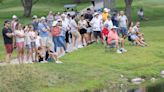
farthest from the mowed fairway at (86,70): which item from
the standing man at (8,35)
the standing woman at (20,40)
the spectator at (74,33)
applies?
the standing man at (8,35)

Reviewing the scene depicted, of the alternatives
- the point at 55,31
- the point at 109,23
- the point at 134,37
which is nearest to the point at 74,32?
the point at 109,23

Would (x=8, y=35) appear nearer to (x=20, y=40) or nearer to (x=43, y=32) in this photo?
(x=20, y=40)

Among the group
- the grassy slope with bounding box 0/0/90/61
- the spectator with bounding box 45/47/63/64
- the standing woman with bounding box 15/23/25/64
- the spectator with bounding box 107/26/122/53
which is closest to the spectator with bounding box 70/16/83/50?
the spectator with bounding box 107/26/122/53

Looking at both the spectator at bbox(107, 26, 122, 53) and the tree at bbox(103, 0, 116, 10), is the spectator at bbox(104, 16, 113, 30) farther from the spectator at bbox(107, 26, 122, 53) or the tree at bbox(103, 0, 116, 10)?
the tree at bbox(103, 0, 116, 10)

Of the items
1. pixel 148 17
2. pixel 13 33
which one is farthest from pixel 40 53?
pixel 148 17

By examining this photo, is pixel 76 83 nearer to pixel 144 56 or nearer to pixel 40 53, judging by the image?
pixel 40 53

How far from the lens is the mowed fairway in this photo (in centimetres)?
2528

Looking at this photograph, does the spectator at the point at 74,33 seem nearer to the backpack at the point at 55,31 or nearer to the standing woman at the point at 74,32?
the standing woman at the point at 74,32

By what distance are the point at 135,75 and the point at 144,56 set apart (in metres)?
4.06

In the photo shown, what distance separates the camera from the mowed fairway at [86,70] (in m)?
25.3

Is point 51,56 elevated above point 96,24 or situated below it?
below

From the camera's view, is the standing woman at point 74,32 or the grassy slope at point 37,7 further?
the grassy slope at point 37,7

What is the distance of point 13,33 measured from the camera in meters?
29.0

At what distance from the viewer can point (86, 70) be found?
2842 centimetres
